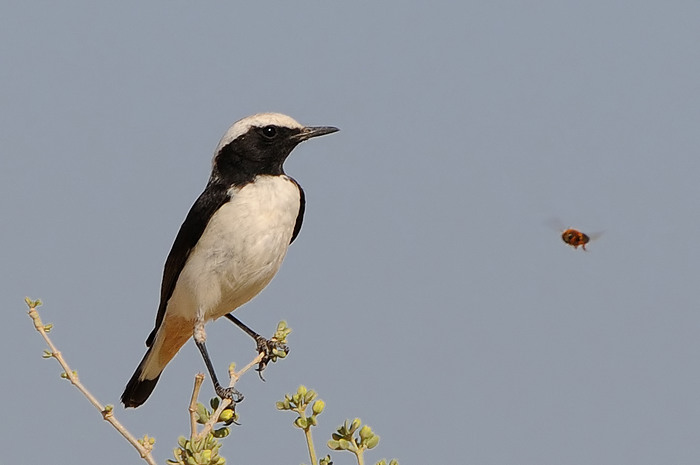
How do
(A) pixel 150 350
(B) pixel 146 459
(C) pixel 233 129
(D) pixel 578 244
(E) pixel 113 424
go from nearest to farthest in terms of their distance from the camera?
(B) pixel 146 459 < (E) pixel 113 424 < (C) pixel 233 129 < (A) pixel 150 350 < (D) pixel 578 244

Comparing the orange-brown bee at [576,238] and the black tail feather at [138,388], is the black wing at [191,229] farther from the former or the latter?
the orange-brown bee at [576,238]

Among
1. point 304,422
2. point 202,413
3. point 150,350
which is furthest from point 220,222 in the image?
point 304,422

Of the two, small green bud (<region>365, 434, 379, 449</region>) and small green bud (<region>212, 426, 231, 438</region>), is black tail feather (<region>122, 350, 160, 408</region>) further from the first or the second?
small green bud (<region>365, 434, 379, 449</region>)

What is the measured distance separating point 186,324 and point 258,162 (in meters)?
1.35

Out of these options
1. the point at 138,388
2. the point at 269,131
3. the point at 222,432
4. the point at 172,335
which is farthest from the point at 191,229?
the point at 222,432

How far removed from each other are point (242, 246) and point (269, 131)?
94cm

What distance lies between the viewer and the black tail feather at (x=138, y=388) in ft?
26.2

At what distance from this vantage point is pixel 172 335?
7660 mm

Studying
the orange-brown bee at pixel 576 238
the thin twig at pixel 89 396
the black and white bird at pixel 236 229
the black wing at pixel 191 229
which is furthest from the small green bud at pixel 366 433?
the orange-brown bee at pixel 576 238

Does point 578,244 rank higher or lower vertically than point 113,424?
higher

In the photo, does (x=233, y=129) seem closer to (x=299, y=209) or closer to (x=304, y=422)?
(x=299, y=209)

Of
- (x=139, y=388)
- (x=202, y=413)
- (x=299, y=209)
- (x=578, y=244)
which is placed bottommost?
(x=202, y=413)

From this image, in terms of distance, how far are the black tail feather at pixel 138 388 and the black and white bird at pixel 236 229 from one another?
25.1 inches

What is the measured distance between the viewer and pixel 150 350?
7.91m
